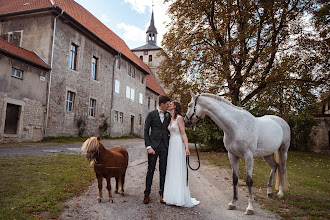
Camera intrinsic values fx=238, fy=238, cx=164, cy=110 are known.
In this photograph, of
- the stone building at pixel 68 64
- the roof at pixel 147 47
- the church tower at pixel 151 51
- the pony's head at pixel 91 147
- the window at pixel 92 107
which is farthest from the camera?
the roof at pixel 147 47

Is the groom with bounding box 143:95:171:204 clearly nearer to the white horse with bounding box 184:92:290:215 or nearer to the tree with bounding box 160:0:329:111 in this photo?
the white horse with bounding box 184:92:290:215

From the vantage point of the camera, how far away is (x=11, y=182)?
16.9ft

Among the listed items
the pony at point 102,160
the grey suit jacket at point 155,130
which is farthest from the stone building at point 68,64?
the grey suit jacket at point 155,130

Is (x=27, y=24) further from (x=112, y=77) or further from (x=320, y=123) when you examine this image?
(x=320, y=123)

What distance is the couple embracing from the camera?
4492 mm

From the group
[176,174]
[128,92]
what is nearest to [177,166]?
[176,174]

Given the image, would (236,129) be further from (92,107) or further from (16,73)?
(92,107)

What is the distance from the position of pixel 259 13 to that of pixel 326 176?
371 inches

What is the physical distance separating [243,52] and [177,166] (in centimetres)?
1027

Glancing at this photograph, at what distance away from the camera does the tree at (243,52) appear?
12.9 meters

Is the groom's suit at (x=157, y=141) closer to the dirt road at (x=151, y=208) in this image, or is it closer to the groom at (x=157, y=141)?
the groom at (x=157, y=141)

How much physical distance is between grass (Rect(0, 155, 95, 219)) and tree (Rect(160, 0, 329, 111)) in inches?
365

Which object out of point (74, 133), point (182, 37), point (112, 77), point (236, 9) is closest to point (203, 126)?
point (182, 37)

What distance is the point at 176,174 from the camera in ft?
14.9
